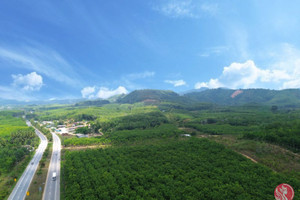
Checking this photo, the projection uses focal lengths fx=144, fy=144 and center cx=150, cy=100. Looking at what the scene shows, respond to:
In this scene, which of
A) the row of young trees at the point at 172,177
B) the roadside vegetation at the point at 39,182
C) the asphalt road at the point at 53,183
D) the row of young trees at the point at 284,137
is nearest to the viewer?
the row of young trees at the point at 172,177

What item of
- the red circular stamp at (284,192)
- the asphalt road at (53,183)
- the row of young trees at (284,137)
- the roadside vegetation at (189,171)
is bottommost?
the asphalt road at (53,183)

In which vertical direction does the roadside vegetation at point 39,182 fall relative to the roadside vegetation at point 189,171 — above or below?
below

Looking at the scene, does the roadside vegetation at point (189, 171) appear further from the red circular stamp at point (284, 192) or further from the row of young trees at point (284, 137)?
the red circular stamp at point (284, 192)

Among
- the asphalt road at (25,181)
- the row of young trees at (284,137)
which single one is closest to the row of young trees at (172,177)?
the asphalt road at (25,181)

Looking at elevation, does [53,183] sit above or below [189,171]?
below

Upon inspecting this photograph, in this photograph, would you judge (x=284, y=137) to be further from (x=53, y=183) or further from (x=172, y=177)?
(x=53, y=183)

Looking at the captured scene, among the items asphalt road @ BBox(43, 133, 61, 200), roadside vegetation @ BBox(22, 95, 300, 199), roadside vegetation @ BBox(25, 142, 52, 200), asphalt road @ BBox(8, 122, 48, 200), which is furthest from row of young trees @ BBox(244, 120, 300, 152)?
asphalt road @ BBox(8, 122, 48, 200)

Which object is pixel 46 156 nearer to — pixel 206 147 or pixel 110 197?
pixel 110 197

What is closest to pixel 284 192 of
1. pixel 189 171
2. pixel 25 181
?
pixel 189 171

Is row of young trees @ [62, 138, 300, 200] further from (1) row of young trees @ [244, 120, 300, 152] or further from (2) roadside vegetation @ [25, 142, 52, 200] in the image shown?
(1) row of young trees @ [244, 120, 300, 152]

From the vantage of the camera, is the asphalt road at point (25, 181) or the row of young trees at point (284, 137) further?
the row of young trees at point (284, 137)
